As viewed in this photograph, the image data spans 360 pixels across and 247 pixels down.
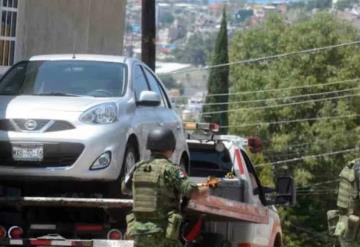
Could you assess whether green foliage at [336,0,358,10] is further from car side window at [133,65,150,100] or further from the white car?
car side window at [133,65,150,100]

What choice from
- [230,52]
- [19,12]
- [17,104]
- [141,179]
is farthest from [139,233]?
[230,52]

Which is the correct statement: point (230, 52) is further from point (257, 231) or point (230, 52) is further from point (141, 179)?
point (141, 179)

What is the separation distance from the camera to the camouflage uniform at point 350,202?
10055 millimetres

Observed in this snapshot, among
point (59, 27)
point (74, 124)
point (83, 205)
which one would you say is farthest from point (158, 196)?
point (59, 27)

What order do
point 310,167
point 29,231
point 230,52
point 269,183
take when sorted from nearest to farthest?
point 29,231, point 269,183, point 310,167, point 230,52

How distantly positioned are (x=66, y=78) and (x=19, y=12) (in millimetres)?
9086

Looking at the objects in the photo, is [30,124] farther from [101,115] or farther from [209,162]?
[209,162]

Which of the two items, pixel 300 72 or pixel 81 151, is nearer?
pixel 81 151

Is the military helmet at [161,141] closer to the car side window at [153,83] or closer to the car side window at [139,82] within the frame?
the car side window at [139,82]

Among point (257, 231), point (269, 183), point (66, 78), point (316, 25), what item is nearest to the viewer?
point (66, 78)

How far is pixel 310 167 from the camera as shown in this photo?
2036 inches

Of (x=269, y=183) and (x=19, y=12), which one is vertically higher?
(x=19, y=12)

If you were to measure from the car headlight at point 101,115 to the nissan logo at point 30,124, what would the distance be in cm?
45

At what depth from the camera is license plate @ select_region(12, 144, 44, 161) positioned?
1019cm
